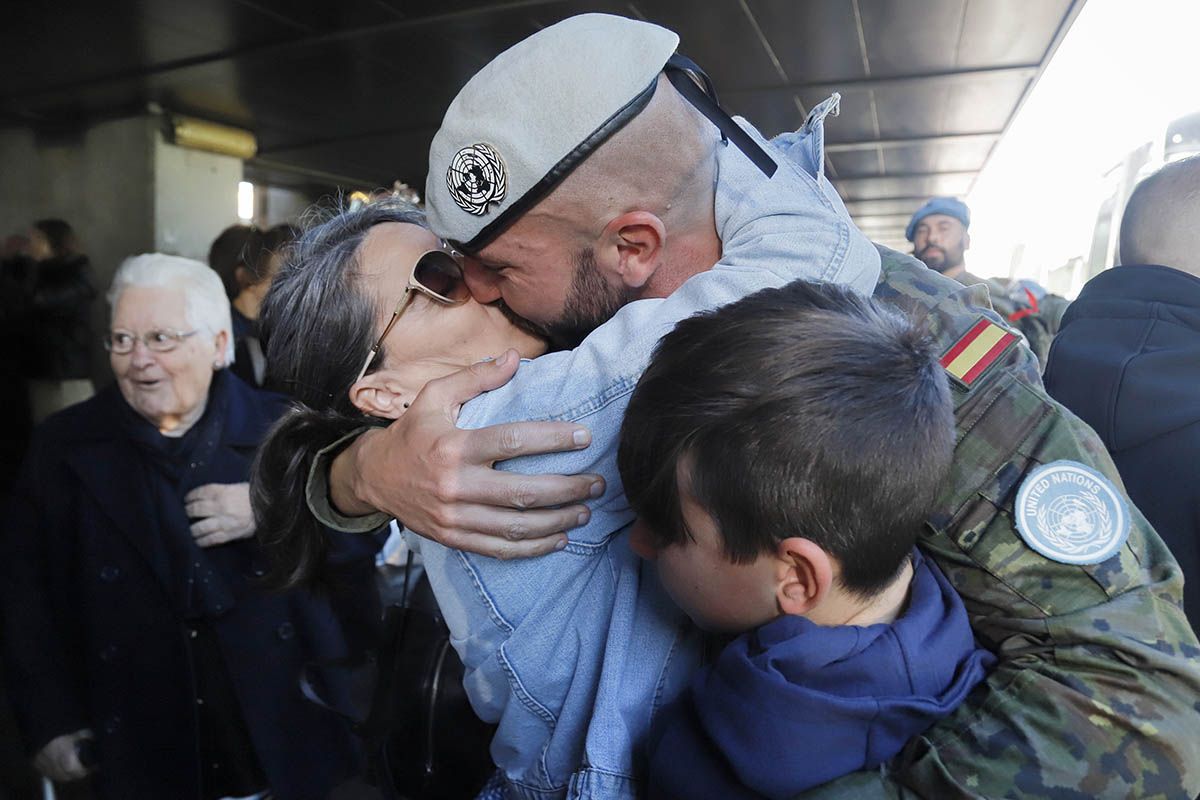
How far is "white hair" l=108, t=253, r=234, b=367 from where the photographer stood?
2.88 meters

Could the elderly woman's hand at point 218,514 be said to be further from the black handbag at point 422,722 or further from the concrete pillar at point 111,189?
the concrete pillar at point 111,189

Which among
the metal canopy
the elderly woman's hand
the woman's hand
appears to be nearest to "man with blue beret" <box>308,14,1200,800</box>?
the elderly woman's hand

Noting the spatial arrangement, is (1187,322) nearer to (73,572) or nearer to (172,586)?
(172,586)

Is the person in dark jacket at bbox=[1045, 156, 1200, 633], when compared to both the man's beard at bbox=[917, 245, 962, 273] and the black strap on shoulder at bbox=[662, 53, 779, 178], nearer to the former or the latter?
the black strap on shoulder at bbox=[662, 53, 779, 178]

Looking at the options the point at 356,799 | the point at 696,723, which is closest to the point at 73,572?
the point at 356,799

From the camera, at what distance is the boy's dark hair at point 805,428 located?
95 centimetres

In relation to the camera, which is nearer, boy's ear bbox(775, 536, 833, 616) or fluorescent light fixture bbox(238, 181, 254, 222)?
boy's ear bbox(775, 536, 833, 616)

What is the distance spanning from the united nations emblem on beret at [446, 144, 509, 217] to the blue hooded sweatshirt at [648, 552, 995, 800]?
2.30 feet

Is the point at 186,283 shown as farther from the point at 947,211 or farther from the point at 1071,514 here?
the point at 947,211

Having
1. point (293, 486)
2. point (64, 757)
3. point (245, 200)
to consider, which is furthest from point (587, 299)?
point (245, 200)

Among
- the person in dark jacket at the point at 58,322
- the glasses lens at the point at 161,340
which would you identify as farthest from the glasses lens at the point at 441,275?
the person in dark jacket at the point at 58,322

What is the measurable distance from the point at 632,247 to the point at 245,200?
1035 cm

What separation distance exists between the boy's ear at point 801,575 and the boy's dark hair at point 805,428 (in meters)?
0.01

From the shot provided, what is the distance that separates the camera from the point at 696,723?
1041 mm
